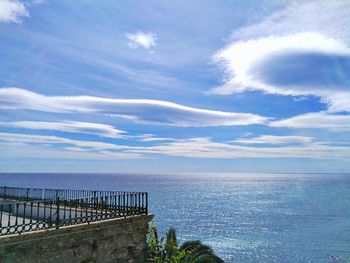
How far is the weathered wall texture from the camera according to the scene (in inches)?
382

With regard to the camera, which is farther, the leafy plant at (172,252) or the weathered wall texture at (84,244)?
the leafy plant at (172,252)

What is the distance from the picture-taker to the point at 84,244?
1144cm

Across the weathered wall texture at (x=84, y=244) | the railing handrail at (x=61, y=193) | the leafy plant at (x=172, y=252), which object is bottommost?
the leafy plant at (x=172, y=252)

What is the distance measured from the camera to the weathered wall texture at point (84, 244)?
31.8 ft

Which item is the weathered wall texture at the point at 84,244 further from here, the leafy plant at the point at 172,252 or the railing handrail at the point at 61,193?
the railing handrail at the point at 61,193

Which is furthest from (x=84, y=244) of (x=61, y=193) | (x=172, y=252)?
(x=61, y=193)

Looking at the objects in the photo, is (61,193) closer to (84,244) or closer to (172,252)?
(172,252)

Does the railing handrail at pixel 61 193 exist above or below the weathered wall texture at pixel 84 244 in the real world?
above

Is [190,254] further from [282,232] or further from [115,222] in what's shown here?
[282,232]

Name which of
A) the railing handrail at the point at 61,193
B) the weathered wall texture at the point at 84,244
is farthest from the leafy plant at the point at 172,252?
the railing handrail at the point at 61,193

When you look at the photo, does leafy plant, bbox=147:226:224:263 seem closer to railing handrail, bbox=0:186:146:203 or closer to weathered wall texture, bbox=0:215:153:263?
weathered wall texture, bbox=0:215:153:263

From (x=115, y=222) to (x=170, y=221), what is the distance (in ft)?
184

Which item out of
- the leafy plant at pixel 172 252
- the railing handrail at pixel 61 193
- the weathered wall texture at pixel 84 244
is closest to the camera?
the weathered wall texture at pixel 84 244

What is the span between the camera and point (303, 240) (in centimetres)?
5116
